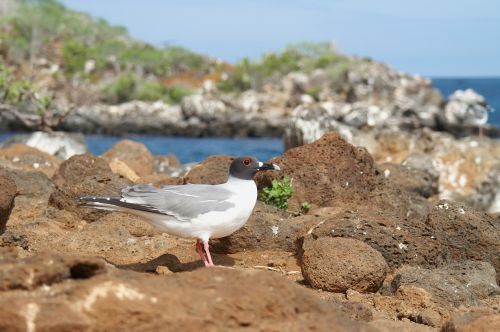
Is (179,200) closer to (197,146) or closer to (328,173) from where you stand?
(328,173)

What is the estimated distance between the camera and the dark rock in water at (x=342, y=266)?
8.22 m

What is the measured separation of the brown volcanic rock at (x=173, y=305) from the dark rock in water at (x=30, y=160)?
11.1 m

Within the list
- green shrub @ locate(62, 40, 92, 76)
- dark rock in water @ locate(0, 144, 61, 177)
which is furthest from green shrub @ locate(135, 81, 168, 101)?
dark rock in water @ locate(0, 144, 61, 177)

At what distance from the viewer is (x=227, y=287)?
5172 mm

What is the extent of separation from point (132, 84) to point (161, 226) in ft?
261

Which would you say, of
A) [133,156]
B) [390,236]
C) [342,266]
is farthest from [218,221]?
[133,156]

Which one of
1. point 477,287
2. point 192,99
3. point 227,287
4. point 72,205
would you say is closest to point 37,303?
point 227,287

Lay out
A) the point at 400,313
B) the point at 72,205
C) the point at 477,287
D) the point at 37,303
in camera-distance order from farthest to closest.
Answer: the point at 72,205, the point at 477,287, the point at 400,313, the point at 37,303

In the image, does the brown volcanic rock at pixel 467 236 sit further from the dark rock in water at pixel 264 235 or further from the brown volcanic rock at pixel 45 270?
the brown volcanic rock at pixel 45 270

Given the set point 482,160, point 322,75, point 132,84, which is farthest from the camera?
point 322,75

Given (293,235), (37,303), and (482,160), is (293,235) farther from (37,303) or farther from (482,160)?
(482,160)

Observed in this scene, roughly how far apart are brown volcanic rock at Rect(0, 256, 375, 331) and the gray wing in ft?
Result: 7.77

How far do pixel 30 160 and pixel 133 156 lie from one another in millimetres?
2388

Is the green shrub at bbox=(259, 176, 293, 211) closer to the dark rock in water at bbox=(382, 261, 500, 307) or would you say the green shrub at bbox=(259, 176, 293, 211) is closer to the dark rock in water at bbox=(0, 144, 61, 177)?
the dark rock in water at bbox=(382, 261, 500, 307)
